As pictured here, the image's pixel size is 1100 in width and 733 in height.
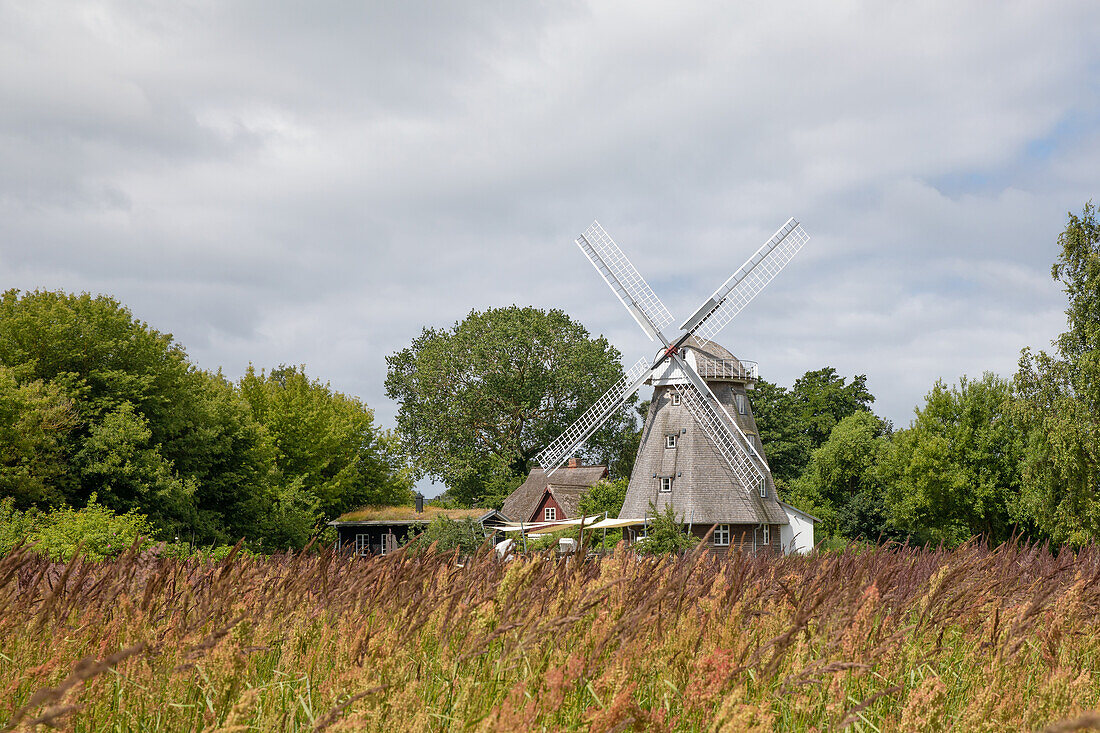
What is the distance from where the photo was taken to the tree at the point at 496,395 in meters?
58.9

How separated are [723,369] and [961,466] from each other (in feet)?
43.4

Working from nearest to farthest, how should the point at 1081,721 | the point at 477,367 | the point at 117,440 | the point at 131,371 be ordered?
the point at 1081,721 < the point at 117,440 < the point at 131,371 < the point at 477,367

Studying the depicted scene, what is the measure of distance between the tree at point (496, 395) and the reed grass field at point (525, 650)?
54.2 metres

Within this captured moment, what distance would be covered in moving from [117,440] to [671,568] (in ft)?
108

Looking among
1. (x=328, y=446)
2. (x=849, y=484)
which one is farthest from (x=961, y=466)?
(x=328, y=446)

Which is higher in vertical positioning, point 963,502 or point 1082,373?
point 1082,373

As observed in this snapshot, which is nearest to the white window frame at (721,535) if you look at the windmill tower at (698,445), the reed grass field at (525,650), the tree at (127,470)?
the windmill tower at (698,445)

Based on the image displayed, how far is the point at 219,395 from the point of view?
42719 mm

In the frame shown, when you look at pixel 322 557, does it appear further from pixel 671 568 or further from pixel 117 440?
pixel 117 440

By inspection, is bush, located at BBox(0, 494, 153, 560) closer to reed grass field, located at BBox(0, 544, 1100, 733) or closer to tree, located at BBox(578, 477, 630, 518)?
reed grass field, located at BBox(0, 544, 1100, 733)

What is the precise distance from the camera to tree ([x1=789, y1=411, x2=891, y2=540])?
173ft

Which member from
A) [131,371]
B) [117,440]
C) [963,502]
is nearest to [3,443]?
[117,440]

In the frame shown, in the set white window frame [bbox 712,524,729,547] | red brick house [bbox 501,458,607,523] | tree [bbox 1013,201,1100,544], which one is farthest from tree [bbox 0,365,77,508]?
tree [bbox 1013,201,1100,544]

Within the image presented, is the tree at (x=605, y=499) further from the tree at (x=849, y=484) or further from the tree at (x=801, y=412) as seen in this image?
the tree at (x=801, y=412)
